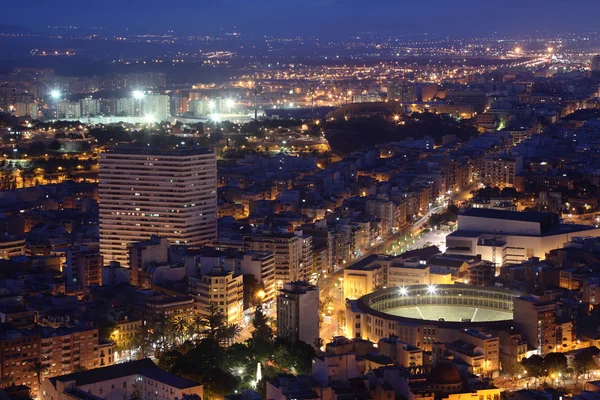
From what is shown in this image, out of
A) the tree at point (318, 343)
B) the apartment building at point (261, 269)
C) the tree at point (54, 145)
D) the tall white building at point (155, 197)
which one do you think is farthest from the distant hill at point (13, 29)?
the tree at point (318, 343)

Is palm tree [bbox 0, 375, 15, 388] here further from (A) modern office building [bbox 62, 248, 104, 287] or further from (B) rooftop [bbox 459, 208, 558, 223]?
(B) rooftop [bbox 459, 208, 558, 223]

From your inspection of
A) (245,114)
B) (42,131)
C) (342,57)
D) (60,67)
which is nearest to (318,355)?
(42,131)

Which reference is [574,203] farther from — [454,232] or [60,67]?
[60,67]

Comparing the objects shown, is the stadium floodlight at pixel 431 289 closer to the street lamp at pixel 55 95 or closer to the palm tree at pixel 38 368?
the palm tree at pixel 38 368

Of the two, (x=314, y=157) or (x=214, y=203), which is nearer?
(x=214, y=203)

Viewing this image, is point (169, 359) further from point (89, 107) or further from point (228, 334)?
point (89, 107)

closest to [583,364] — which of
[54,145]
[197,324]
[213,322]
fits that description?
[213,322]
